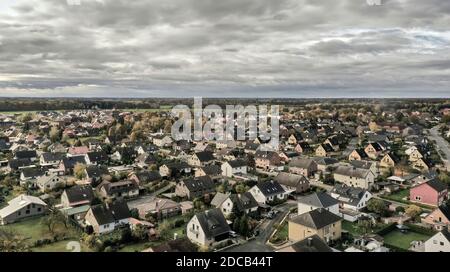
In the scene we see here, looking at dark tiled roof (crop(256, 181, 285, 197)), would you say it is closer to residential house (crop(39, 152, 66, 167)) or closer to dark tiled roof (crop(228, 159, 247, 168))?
dark tiled roof (crop(228, 159, 247, 168))

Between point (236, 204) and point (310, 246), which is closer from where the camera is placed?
point (310, 246)

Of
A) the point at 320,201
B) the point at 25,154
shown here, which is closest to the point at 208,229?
the point at 320,201

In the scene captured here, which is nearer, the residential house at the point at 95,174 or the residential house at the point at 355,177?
the residential house at the point at 355,177

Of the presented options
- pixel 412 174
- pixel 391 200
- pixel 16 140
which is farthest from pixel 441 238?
pixel 16 140

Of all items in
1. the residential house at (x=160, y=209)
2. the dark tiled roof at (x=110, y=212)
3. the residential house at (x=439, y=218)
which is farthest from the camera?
the residential house at (x=160, y=209)

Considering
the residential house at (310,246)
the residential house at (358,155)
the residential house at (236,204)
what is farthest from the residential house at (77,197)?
the residential house at (358,155)

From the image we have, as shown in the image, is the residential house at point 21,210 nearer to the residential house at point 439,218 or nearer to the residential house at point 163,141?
the residential house at point 439,218

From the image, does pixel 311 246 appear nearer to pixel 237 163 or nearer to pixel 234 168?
pixel 234 168

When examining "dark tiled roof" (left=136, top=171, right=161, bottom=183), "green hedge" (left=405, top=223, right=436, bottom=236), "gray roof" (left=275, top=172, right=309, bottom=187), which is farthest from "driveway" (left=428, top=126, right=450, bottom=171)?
"dark tiled roof" (left=136, top=171, right=161, bottom=183)
